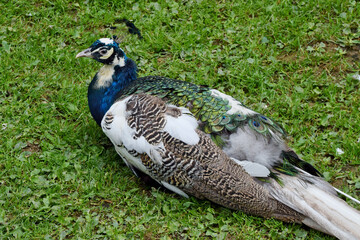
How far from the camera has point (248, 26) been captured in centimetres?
476

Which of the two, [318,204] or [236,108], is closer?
[318,204]

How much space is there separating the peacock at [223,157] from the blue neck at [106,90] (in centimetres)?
23

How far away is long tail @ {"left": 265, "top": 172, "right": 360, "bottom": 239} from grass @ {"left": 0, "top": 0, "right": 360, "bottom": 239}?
0.49 ft

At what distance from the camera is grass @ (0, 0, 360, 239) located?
131 inches

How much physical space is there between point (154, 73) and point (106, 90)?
2.67ft

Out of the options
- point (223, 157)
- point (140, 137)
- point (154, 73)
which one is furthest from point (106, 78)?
point (223, 157)

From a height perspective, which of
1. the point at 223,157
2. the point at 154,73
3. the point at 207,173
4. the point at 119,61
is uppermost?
the point at 119,61

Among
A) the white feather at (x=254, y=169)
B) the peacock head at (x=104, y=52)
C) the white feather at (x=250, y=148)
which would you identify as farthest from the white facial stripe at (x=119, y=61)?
the white feather at (x=254, y=169)

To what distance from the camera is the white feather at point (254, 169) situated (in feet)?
10.6

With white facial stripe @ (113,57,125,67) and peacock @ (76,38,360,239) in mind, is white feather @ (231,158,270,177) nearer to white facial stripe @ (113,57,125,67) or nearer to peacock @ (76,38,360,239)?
peacock @ (76,38,360,239)

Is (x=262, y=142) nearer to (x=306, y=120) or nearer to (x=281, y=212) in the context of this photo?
(x=281, y=212)

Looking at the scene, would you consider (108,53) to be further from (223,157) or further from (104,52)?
(223,157)

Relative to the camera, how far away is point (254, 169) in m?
3.23

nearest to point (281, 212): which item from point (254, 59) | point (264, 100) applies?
point (264, 100)
